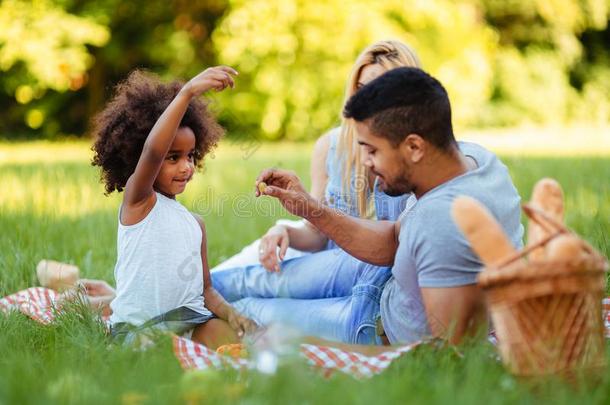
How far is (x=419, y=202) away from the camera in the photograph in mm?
2543

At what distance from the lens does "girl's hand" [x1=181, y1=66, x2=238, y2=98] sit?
2.72m

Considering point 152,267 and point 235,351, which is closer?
point 235,351

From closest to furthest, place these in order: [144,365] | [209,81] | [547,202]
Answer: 1. [547,202]
2. [144,365]
3. [209,81]

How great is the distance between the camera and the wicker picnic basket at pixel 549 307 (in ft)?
6.49

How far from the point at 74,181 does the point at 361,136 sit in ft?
16.6

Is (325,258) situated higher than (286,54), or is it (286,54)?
(286,54)

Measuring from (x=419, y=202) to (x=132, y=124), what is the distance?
1.25 metres

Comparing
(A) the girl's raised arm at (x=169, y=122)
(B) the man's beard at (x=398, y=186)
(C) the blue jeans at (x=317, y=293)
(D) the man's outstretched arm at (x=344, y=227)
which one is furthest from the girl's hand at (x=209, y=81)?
(C) the blue jeans at (x=317, y=293)

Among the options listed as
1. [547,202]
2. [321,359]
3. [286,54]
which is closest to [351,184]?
[321,359]

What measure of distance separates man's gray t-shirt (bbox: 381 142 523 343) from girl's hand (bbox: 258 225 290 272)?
88 cm

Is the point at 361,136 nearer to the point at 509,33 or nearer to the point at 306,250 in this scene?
the point at 306,250

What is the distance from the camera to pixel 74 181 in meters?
7.12

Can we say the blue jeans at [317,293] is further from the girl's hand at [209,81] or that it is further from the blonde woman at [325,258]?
the girl's hand at [209,81]

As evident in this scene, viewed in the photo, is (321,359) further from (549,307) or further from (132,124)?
(132,124)
